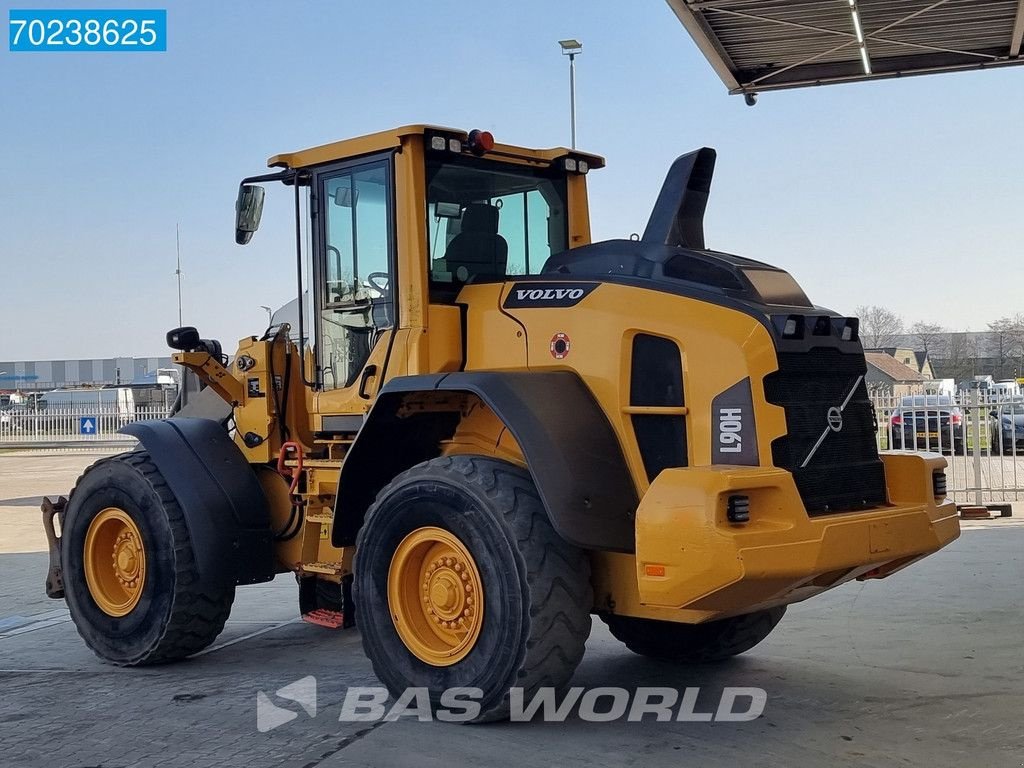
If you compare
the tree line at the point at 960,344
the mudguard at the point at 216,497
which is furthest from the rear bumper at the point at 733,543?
the tree line at the point at 960,344

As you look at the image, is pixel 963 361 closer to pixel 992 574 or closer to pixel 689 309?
pixel 992 574

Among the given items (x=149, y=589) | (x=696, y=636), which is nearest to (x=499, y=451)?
(x=696, y=636)

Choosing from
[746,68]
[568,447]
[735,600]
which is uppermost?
[746,68]

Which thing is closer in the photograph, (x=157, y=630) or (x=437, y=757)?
(x=437, y=757)

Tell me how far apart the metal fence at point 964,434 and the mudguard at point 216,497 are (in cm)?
1014

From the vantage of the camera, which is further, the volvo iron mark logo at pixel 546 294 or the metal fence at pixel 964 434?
the metal fence at pixel 964 434

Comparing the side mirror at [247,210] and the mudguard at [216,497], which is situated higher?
the side mirror at [247,210]

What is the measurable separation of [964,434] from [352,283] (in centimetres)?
1127

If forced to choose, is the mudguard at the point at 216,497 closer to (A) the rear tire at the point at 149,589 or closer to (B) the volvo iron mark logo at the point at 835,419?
(A) the rear tire at the point at 149,589

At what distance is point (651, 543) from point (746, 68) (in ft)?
24.1

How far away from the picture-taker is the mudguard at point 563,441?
5.07 m

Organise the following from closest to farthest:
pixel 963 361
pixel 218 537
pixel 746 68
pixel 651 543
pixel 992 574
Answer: pixel 651 543
pixel 218 537
pixel 992 574
pixel 746 68
pixel 963 361

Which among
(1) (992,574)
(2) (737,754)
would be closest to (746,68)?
(1) (992,574)

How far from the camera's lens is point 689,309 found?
17.2ft
